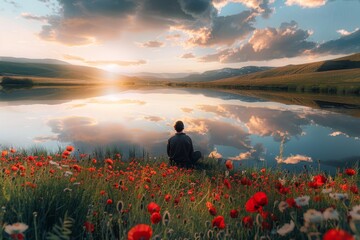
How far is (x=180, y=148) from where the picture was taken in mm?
12258

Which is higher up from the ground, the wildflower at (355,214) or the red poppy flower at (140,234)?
the wildflower at (355,214)

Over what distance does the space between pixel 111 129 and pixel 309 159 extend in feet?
49.2

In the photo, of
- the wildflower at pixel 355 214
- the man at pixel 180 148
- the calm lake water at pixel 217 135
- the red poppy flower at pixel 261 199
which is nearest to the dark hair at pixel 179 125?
the man at pixel 180 148

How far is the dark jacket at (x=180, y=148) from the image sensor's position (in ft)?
40.2

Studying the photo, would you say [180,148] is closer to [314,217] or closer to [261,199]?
[261,199]

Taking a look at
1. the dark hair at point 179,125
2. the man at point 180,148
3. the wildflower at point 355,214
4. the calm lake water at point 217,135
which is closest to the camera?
the wildflower at point 355,214

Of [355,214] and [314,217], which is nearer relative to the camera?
[314,217]

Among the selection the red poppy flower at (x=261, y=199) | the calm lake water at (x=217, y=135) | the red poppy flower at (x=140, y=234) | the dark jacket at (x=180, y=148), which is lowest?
the calm lake water at (x=217, y=135)

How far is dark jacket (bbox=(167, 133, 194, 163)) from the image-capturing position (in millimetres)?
12266

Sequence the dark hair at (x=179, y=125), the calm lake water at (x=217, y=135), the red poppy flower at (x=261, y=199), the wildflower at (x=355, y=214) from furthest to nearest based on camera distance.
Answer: the calm lake water at (x=217, y=135)
the dark hair at (x=179, y=125)
the red poppy flower at (x=261, y=199)
the wildflower at (x=355, y=214)

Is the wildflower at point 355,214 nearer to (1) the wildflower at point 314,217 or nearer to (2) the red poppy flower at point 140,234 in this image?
(1) the wildflower at point 314,217

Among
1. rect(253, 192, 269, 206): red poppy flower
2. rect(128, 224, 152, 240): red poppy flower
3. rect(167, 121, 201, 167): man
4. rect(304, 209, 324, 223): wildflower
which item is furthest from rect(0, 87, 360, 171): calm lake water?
rect(128, 224, 152, 240): red poppy flower

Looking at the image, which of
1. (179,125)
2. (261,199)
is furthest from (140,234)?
(179,125)

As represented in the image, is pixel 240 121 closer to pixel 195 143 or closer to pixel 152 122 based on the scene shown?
pixel 152 122
